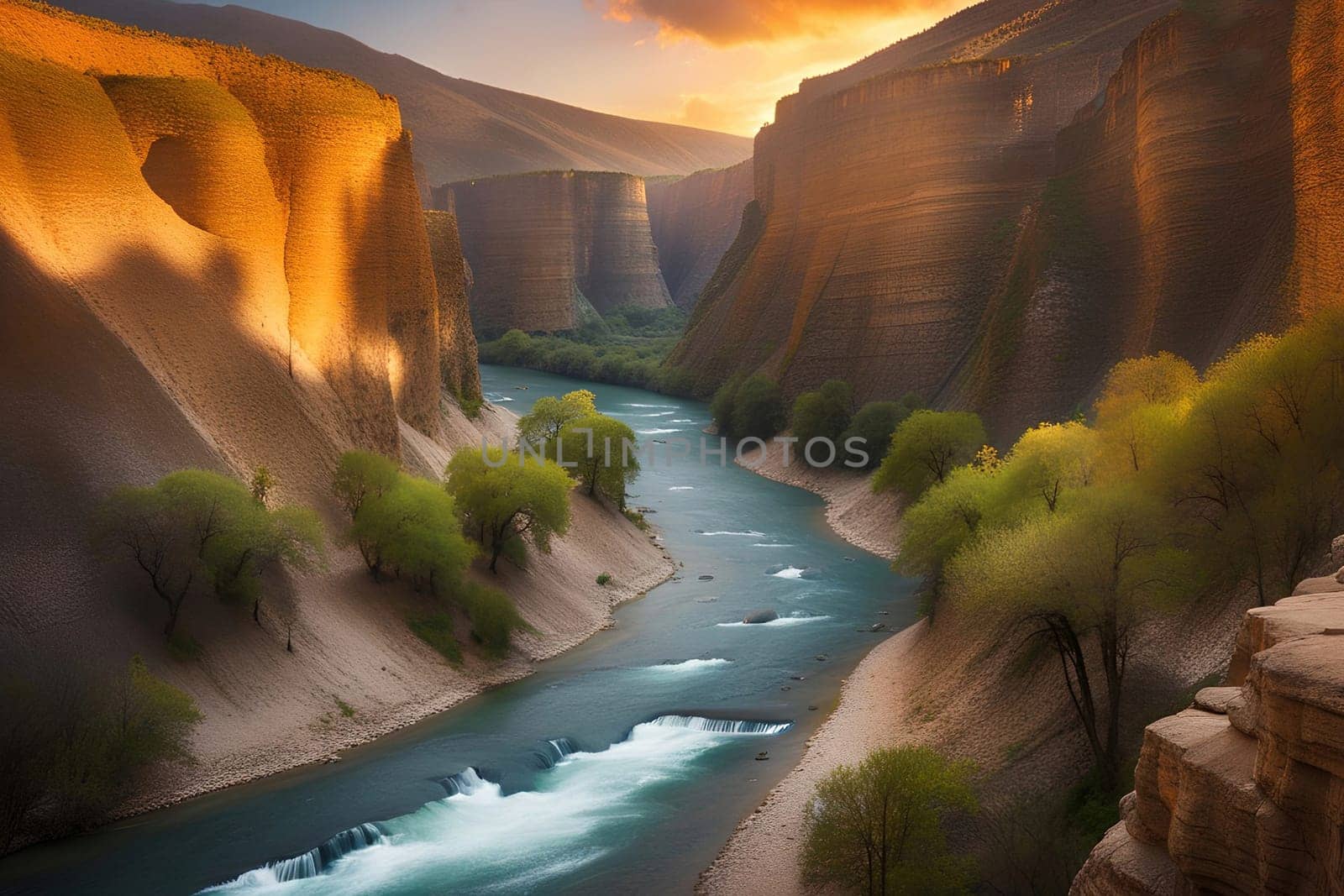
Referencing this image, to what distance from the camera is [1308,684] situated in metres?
9.19

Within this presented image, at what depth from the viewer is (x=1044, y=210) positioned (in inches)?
2216

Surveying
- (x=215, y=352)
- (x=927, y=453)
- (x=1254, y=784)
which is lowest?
(x=927, y=453)

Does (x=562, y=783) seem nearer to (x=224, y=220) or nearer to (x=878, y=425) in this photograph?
(x=224, y=220)

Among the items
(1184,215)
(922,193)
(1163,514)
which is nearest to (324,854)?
(1163,514)

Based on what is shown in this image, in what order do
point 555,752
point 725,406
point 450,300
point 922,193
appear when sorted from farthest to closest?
point 725,406, point 922,193, point 450,300, point 555,752

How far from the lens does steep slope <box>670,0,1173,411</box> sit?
2527 inches

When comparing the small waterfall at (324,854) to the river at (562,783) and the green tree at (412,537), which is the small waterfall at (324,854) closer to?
the river at (562,783)

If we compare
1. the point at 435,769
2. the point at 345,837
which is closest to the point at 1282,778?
the point at 345,837

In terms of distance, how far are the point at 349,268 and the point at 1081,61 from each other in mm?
45918

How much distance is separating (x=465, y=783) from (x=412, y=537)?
8.73 m

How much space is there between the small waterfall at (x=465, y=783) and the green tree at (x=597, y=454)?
2203 centimetres

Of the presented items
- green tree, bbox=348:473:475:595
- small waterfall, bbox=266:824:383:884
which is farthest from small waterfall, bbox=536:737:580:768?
green tree, bbox=348:473:475:595

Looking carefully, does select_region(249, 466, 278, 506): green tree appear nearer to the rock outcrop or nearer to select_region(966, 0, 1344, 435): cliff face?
the rock outcrop

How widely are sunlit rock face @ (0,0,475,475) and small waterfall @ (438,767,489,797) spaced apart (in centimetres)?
1048
